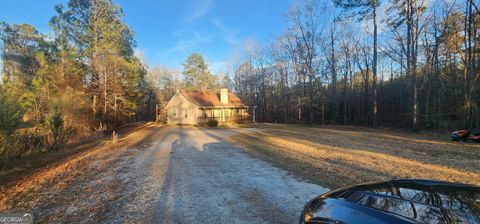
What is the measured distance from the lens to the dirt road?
3.86 meters

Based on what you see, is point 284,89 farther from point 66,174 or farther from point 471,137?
point 66,174

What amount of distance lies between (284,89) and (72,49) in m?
27.9

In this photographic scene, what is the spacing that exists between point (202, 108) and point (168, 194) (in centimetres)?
2486

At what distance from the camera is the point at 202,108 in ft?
96.5

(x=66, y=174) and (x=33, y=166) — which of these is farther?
(x=33, y=166)

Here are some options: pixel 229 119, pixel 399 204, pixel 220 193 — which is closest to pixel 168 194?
pixel 220 193

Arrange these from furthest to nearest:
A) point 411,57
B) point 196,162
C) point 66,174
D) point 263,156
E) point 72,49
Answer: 1. point 72,49
2. point 411,57
3. point 263,156
4. point 196,162
5. point 66,174

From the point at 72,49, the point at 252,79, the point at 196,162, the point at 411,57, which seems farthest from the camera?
the point at 252,79

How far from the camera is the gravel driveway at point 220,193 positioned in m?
3.79

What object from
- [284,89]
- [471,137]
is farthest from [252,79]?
[471,137]

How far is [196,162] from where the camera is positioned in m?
8.02

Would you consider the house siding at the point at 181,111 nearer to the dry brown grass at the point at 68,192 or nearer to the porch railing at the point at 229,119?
the porch railing at the point at 229,119

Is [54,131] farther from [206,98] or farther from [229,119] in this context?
Answer: [229,119]

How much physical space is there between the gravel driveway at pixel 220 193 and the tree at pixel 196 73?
4286 cm
